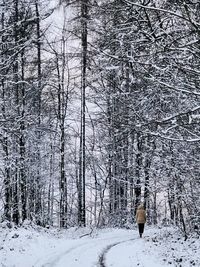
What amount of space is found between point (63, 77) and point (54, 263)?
1524 cm

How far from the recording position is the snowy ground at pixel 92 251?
547 inches

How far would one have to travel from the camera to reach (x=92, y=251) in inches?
647

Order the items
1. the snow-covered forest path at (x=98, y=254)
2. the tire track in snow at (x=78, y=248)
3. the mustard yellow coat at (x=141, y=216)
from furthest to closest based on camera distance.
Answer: the mustard yellow coat at (x=141, y=216) → the snow-covered forest path at (x=98, y=254) → the tire track in snow at (x=78, y=248)

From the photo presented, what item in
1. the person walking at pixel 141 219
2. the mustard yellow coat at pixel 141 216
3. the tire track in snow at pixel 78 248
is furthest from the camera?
the mustard yellow coat at pixel 141 216

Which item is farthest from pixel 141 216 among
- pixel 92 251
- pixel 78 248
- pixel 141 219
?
pixel 92 251

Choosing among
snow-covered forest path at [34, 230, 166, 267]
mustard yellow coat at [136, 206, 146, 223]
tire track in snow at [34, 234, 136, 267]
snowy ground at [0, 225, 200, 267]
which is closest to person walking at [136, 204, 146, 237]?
mustard yellow coat at [136, 206, 146, 223]

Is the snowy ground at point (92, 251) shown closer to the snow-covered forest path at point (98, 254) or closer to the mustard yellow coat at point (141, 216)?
the snow-covered forest path at point (98, 254)

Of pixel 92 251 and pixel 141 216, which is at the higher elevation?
pixel 141 216

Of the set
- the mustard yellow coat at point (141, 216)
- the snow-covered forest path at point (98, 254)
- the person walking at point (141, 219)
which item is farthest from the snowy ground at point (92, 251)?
the mustard yellow coat at point (141, 216)

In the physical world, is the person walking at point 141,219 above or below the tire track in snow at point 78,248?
above

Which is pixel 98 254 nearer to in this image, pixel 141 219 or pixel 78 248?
pixel 78 248

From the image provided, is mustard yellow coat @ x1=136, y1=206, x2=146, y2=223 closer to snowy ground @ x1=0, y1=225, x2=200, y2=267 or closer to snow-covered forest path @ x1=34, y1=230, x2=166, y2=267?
snowy ground @ x1=0, y1=225, x2=200, y2=267

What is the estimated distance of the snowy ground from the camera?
45.6ft

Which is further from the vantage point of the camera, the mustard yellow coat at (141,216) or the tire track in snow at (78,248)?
the mustard yellow coat at (141,216)
